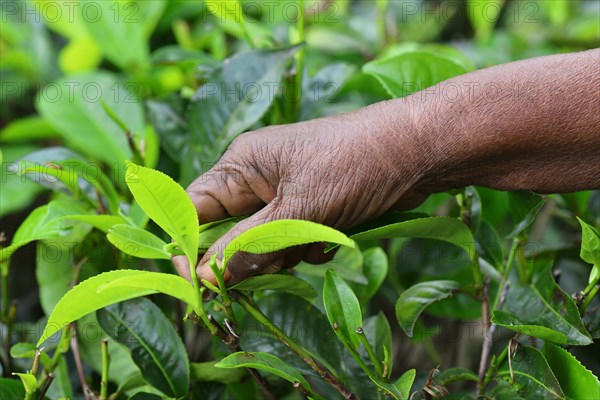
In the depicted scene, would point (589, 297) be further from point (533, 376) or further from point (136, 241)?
point (136, 241)

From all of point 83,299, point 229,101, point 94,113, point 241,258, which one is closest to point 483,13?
point 229,101

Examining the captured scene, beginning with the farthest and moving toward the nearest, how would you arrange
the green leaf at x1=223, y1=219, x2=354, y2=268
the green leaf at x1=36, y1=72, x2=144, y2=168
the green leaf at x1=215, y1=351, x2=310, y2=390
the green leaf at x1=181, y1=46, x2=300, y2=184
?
1. the green leaf at x1=36, y1=72, x2=144, y2=168
2. the green leaf at x1=181, y1=46, x2=300, y2=184
3. the green leaf at x1=215, y1=351, x2=310, y2=390
4. the green leaf at x1=223, y1=219, x2=354, y2=268

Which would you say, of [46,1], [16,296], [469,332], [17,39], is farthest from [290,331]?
[17,39]

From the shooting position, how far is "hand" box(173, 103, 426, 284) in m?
0.88

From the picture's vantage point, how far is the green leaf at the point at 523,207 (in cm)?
93

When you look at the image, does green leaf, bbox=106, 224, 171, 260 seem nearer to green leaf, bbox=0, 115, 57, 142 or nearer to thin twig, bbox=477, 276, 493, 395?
thin twig, bbox=477, 276, 493, 395

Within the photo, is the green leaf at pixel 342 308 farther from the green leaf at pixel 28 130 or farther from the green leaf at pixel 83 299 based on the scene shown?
the green leaf at pixel 28 130

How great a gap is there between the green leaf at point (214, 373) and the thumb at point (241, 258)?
0.20 metres

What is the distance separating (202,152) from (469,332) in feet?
2.63

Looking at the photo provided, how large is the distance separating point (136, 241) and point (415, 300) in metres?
0.38

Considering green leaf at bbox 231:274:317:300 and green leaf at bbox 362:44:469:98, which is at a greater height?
green leaf at bbox 362:44:469:98

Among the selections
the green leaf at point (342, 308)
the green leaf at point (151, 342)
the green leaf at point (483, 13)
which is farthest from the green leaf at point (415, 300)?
the green leaf at point (483, 13)

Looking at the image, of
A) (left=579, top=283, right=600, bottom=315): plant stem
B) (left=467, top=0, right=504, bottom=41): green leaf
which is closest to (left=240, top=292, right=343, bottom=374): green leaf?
(left=579, top=283, right=600, bottom=315): plant stem

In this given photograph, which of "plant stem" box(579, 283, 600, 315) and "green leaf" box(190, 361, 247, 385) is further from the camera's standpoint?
"green leaf" box(190, 361, 247, 385)
